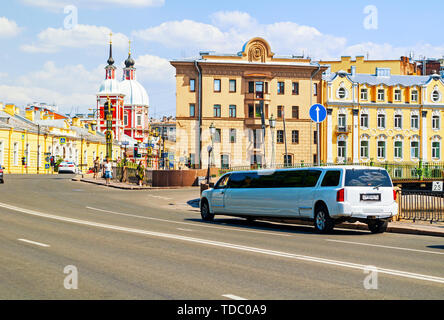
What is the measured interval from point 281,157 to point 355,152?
29.1 ft

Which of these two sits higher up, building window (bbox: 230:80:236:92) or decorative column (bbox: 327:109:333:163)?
building window (bbox: 230:80:236:92)

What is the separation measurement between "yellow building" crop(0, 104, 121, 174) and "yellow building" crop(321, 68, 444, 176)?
1214 inches

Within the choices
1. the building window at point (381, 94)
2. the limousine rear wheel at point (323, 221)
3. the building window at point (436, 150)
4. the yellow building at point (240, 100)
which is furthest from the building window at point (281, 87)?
the limousine rear wheel at point (323, 221)

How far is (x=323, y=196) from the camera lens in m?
16.9

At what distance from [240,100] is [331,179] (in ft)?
185

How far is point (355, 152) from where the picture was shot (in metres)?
Result: 72.5

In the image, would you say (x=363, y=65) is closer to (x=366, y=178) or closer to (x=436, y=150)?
(x=436, y=150)

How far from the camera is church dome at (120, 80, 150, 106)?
159m

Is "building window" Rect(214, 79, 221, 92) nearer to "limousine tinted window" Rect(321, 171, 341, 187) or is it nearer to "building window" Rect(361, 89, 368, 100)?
"building window" Rect(361, 89, 368, 100)

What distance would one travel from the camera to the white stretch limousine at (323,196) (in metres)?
16.5

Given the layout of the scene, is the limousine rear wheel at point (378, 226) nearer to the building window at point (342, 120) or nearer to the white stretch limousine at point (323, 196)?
the white stretch limousine at point (323, 196)

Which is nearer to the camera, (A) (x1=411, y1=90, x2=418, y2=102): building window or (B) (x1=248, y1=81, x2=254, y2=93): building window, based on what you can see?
(B) (x1=248, y1=81, x2=254, y2=93): building window

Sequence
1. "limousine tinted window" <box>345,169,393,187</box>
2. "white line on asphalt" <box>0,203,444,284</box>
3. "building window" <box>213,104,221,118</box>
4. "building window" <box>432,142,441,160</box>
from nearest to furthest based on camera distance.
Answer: "white line on asphalt" <box>0,203,444,284</box>, "limousine tinted window" <box>345,169,393,187</box>, "building window" <box>213,104,221,118</box>, "building window" <box>432,142,441,160</box>

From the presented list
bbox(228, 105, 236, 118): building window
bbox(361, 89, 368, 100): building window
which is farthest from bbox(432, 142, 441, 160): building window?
bbox(228, 105, 236, 118): building window
